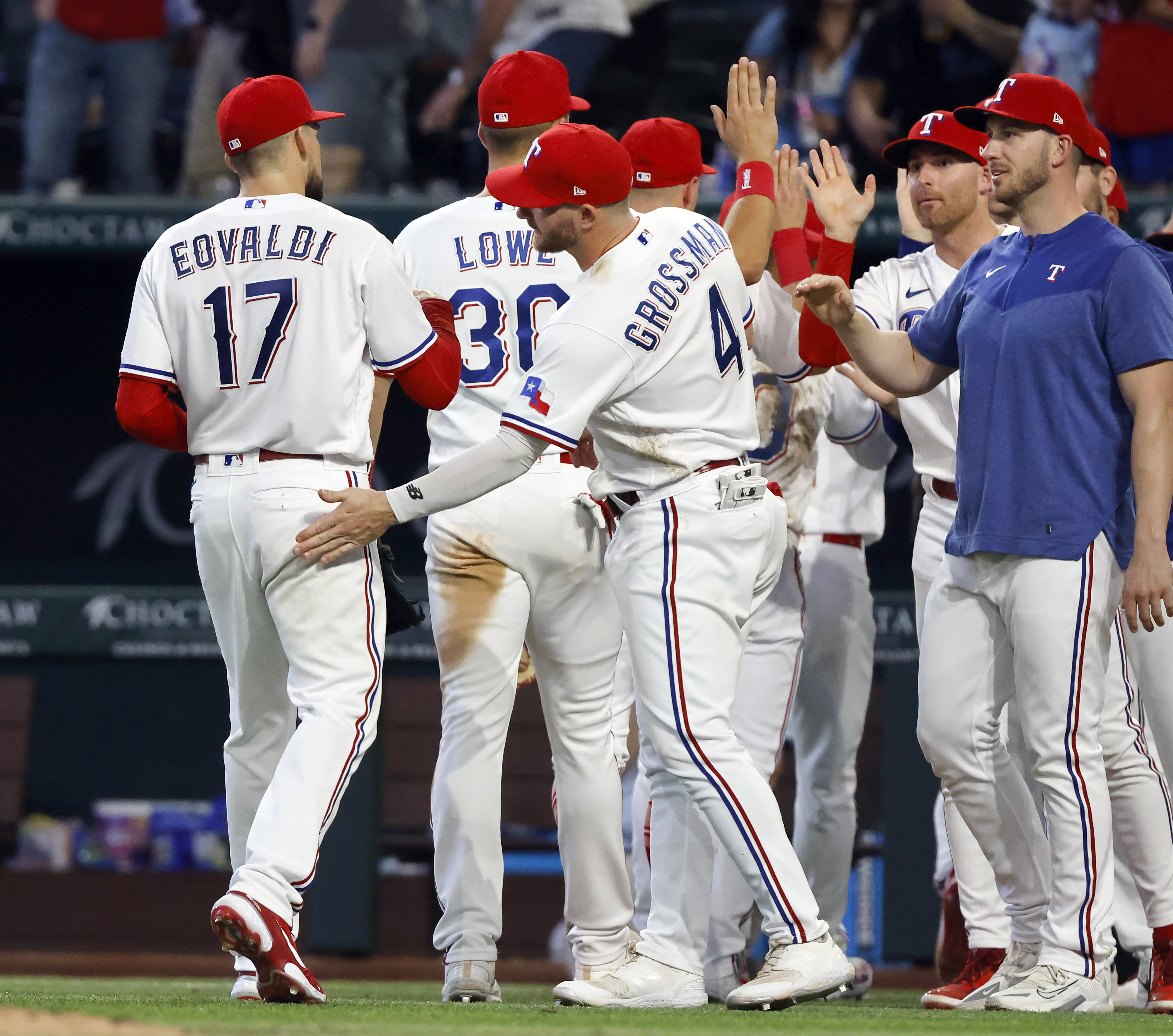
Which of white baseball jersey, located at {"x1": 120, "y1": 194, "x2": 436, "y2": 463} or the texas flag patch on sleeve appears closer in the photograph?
the texas flag patch on sleeve

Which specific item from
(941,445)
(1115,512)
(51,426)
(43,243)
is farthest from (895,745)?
(51,426)

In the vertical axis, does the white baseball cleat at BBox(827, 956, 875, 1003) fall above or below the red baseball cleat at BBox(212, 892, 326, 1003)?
below

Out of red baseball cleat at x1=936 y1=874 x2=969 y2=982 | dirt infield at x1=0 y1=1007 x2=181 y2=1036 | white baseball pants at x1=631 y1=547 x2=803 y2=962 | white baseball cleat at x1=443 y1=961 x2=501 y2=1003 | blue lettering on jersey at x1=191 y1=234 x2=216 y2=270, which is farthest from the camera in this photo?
red baseball cleat at x1=936 y1=874 x2=969 y2=982

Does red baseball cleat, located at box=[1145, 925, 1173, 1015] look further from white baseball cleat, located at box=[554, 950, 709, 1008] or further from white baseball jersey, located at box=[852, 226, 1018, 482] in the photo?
white baseball jersey, located at box=[852, 226, 1018, 482]

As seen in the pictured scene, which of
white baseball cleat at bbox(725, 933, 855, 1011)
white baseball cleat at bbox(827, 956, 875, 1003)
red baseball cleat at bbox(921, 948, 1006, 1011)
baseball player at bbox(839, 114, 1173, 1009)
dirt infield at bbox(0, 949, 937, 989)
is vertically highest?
baseball player at bbox(839, 114, 1173, 1009)

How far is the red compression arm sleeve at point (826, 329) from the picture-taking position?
11.2ft

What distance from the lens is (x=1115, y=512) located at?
3154 mm

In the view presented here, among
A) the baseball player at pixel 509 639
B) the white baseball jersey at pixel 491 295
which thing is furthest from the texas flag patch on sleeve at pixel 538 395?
the white baseball jersey at pixel 491 295

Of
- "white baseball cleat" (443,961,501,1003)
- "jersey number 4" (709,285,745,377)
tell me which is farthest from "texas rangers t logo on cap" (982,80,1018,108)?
"white baseball cleat" (443,961,501,1003)

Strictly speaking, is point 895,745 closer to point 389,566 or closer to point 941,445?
point 941,445

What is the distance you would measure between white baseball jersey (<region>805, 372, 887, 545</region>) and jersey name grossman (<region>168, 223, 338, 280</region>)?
1.50 m

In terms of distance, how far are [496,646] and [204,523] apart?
0.65 meters

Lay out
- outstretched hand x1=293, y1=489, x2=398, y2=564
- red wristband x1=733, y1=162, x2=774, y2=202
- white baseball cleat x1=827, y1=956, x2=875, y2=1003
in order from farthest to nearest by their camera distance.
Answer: white baseball cleat x1=827, y1=956, x2=875, y2=1003
red wristband x1=733, y1=162, x2=774, y2=202
outstretched hand x1=293, y1=489, x2=398, y2=564

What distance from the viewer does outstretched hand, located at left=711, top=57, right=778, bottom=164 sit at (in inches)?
141
